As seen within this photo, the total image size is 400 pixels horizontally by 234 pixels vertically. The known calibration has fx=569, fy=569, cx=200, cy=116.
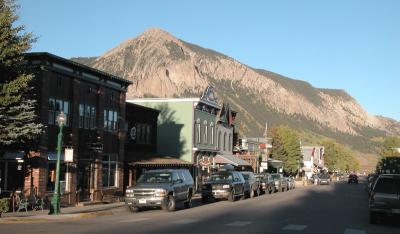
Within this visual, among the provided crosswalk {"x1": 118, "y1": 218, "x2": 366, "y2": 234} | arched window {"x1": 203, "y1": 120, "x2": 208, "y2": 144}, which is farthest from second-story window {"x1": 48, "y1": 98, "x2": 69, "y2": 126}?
arched window {"x1": 203, "y1": 120, "x2": 208, "y2": 144}

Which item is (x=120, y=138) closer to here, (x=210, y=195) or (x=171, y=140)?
(x=210, y=195)

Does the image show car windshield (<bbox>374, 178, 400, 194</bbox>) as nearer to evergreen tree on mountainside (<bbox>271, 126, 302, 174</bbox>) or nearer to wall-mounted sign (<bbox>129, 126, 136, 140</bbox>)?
wall-mounted sign (<bbox>129, 126, 136, 140</bbox>)

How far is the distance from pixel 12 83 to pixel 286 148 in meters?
72.4

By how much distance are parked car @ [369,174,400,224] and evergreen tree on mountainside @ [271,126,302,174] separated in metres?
69.4

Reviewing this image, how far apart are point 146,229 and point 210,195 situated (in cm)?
1651

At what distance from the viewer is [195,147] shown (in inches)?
1982

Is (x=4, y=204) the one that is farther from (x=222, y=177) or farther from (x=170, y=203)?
(x=222, y=177)

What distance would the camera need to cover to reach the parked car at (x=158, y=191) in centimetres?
2531

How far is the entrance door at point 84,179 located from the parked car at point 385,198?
1657 cm

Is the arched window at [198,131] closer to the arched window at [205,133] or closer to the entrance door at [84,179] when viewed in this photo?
the arched window at [205,133]

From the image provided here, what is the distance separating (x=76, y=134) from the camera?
102 feet

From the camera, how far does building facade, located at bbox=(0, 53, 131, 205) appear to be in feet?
90.6

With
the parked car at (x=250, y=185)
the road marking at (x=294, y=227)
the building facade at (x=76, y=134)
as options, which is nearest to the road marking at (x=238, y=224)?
the road marking at (x=294, y=227)

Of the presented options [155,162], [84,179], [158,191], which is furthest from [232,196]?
[158,191]
